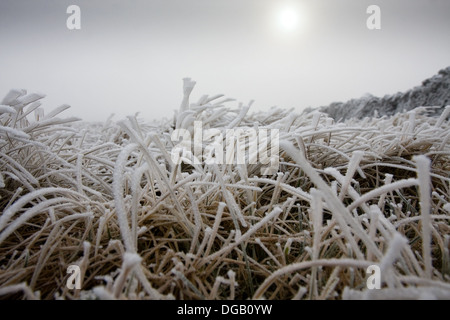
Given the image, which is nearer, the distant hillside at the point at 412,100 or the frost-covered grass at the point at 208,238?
the frost-covered grass at the point at 208,238

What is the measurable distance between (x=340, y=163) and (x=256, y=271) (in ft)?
1.75

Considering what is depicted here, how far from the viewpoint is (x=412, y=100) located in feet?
8.69

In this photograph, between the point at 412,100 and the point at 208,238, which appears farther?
the point at 412,100

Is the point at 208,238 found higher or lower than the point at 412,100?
lower

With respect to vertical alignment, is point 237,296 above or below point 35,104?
below

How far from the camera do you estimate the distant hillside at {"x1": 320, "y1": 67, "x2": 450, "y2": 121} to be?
2.39 metres

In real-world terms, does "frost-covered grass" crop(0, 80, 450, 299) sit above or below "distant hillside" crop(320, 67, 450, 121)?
below

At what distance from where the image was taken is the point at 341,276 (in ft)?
1.49

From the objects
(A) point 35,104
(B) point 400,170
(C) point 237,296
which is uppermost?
(A) point 35,104

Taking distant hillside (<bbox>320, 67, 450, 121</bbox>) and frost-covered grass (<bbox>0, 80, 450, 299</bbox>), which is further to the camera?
distant hillside (<bbox>320, 67, 450, 121</bbox>)

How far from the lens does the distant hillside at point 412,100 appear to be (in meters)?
2.39

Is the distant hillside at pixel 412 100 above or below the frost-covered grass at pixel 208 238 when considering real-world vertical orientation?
above
